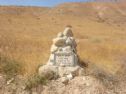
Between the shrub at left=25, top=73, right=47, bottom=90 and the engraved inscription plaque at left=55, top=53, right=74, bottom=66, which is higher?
the engraved inscription plaque at left=55, top=53, right=74, bottom=66

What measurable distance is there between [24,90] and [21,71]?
4.14 ft

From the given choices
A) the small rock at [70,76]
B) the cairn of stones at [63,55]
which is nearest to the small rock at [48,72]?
the cairn of stones at [63,55]

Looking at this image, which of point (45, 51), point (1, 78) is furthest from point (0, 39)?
point (1, 78)

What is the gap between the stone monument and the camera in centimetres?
1484

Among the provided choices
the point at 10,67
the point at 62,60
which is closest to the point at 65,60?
the point at 62,60

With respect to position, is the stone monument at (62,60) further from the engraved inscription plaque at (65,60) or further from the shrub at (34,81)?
the shrub at (34,81)

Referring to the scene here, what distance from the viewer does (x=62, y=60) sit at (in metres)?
15.0

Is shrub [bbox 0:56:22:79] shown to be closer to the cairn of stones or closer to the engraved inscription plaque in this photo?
the cairn of stones

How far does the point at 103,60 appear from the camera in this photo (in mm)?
17703

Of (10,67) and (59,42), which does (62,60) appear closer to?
(59,42)

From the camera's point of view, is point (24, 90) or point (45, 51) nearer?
point (24, 90)

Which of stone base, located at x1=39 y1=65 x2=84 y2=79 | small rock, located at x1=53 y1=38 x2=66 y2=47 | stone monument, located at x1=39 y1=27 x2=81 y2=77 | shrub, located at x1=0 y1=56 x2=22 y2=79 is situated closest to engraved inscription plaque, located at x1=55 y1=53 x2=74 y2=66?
stone monument, located at x1=39 y1=27 x2=81 y2=77

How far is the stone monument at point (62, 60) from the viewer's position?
48.7ft

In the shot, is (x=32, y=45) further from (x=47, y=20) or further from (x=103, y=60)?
(x=47, y=20)
